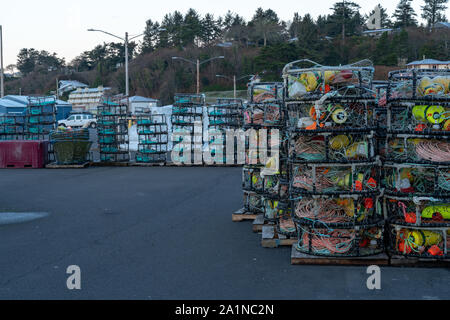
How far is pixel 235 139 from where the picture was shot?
2203cm

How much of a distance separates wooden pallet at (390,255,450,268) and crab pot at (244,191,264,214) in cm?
366

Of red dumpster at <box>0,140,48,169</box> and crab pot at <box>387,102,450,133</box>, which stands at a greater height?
crab pot at <box>387,102,450,133</box>

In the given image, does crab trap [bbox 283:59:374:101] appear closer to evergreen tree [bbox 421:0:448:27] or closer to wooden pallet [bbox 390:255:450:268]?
wooden pallet [bbox 390:255:450:268]

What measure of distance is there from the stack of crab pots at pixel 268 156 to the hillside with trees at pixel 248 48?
1860 inches

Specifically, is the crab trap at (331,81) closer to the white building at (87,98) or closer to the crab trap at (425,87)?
the crab trap at (425,87)

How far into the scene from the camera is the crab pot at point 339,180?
6840mm

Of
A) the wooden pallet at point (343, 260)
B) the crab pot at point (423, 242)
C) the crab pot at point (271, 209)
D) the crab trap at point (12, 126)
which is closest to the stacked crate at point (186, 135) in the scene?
the crab trap at point (12, 126)

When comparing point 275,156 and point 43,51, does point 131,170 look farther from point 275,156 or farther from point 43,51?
point 43,51

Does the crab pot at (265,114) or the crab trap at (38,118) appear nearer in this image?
the crab pot at (265,114)

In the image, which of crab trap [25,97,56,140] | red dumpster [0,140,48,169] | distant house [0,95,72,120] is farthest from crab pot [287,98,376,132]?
distant house [0,95,72,120]

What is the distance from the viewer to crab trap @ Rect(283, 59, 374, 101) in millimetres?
6895

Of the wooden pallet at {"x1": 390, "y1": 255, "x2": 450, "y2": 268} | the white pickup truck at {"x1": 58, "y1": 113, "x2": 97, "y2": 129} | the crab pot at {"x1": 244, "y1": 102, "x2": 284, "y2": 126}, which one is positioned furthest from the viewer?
the white pickup truck at {"x1": 58, "y1": 113, "x2": 97, "y2": 129}

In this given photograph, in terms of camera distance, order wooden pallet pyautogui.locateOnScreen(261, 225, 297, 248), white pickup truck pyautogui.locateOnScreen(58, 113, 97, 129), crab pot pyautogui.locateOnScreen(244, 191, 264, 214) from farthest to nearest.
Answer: white pickup truck pyautogui.locateOnScreen(58, 113, 97, 129)
crab pot pyautogui.locateOnScreen(244, 191, 264, 214)
wooden pallet pyautogui.locateOnScreen(261, 225, 297, 248)

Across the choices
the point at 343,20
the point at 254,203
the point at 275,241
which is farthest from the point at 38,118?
the point at 343,20
